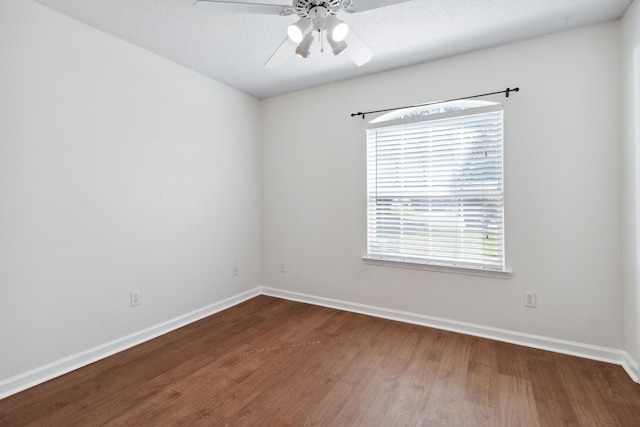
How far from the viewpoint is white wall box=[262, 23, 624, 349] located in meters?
2.36

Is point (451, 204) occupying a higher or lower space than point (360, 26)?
lower

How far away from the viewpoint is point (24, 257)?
2059 millimetres

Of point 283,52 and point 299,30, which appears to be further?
point 283,52

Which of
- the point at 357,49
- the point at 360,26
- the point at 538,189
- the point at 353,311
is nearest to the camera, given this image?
the point at 357,49

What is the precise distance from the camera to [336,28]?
1724 millimetres

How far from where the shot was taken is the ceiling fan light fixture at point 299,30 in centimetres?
175

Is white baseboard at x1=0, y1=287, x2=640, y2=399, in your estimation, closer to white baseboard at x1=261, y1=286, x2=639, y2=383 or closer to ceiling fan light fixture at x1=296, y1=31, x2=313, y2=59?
white baseboard at x1=261, y1=286, x2=639, y2=383

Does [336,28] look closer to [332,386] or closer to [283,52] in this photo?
[283,52]

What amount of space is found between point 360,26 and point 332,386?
260 cm

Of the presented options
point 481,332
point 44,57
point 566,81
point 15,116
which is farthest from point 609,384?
point 44,57

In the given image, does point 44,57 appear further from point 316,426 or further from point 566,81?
point 566,81

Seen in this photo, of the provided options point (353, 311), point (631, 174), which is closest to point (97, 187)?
point (353, 311)

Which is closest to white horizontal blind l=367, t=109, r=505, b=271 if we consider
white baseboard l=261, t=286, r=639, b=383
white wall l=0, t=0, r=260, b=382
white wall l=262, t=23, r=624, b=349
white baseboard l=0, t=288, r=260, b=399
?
white wall l=262, t=23, r=624, b=349

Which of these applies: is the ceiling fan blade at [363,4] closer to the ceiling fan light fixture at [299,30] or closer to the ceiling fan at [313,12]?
the ceiling fan at [313,12]
